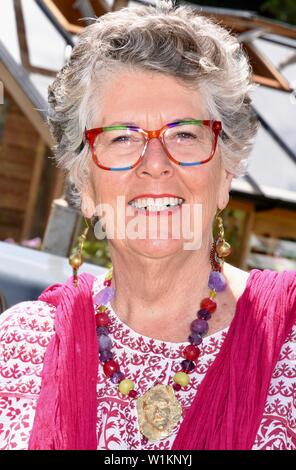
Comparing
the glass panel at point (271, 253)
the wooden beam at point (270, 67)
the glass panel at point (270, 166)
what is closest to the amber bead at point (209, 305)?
the glass panel at point (270, 166)

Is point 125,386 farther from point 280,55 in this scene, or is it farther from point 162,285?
point 280,55

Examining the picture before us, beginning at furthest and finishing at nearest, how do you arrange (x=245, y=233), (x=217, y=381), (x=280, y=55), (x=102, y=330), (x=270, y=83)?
(x=245, y=233), (x=280, y=55), (x=270, y=83), (x=102, y=330), (x=217, y=381)

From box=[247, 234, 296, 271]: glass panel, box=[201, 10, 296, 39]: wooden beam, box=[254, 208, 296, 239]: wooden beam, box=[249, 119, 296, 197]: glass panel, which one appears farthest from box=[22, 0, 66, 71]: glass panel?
box=[247, 234, 296, 271]: glass panel

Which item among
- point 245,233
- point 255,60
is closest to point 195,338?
point 255,60

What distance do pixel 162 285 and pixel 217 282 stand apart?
14cm

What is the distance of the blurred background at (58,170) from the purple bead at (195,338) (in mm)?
730

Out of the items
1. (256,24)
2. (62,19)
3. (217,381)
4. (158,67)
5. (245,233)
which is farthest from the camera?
(245,233)

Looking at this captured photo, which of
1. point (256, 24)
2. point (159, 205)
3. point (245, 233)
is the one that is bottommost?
point (245, 233)

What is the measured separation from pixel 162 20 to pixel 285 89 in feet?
11.9

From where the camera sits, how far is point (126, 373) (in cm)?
174

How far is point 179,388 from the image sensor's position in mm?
1690
